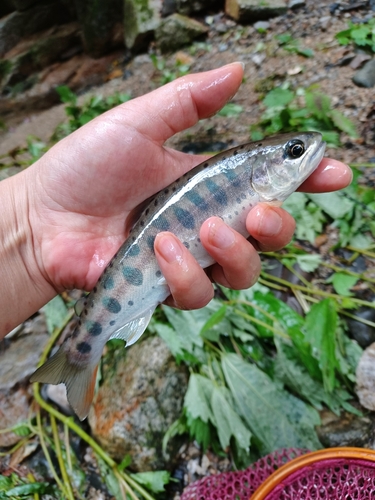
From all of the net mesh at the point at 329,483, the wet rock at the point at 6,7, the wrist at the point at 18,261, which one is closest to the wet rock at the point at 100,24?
the wet rock at the point at 6,7

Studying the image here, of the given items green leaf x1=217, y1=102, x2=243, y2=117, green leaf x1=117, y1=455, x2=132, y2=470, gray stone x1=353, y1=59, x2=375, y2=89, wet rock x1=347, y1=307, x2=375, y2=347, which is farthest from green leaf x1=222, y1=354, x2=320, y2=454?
gray stone x1=353, y1=59, x2=375, y2=89

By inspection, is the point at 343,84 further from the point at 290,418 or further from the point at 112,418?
the point at 112,418

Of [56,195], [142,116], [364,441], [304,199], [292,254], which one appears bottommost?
[364,441]

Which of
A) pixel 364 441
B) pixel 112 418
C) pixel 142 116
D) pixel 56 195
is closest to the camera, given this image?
pixel 142 116

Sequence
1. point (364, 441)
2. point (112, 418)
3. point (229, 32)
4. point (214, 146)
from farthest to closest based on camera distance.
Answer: point (229, 32), point (214, 146), point (112, 418), point (364, 441)

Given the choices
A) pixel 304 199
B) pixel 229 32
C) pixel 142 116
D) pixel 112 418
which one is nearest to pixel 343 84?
pixel 304 199

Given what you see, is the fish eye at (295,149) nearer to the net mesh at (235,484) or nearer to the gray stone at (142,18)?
the net mesh at (235,484)
